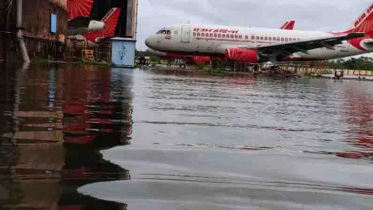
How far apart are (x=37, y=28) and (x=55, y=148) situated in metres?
22.0

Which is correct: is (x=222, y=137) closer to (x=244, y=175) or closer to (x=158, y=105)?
(x=244, y=175)

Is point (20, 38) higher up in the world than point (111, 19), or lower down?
lower down

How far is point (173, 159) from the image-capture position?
358 cm

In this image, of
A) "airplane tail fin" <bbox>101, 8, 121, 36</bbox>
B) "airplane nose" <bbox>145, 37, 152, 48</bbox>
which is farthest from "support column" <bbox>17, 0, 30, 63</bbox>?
"airplane tail fin" <bbox>101, 8, 121, 36</bbox>

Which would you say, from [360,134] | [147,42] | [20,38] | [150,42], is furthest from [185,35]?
[360,134]

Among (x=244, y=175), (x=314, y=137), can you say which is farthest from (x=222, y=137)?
(x=244, y=175)

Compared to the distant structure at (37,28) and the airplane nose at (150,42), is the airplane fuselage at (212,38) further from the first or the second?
the distant structure at (37,28)

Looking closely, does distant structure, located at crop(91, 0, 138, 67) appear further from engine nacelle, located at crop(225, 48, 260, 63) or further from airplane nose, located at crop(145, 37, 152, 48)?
engine nacelle, located at crop(225, 48, 260, 63)

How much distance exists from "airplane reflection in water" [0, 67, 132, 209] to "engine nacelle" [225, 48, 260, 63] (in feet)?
93.7

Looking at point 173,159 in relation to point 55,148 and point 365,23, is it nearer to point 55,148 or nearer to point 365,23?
point 55,148

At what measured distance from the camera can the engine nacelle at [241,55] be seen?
115ft

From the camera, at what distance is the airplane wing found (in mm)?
35066

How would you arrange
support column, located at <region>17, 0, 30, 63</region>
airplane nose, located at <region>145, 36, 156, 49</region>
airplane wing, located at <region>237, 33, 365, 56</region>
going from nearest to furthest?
support column, located at <region>17, 0, 30, 63</region>, airplane wing, located at <region>237, 33, 365, 56</region>, airplane nose, located at <region>145, 36, 156, 49</region>

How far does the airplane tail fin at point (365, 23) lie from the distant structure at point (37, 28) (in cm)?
2208
